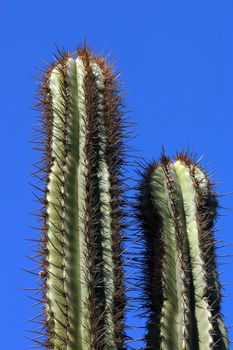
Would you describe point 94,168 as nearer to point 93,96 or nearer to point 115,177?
point 115,177

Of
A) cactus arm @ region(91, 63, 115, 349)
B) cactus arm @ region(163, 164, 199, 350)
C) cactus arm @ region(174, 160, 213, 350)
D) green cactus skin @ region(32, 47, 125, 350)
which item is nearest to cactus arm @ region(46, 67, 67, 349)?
green cactus skin @ region(32, 47, 125, 350)

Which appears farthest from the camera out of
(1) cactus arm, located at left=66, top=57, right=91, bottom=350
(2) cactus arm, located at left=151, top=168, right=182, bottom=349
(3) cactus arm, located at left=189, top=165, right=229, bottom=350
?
(3) cactus arm, located at left=189, top=165, right=229, bottom=350

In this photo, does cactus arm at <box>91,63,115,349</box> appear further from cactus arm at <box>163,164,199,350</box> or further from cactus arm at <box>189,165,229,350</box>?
cactus arm at <box>189,165,229,350</box>

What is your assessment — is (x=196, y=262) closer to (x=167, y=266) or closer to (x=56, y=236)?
(x=167, y=266)

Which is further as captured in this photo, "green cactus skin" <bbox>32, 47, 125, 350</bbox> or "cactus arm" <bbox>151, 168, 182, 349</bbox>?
"cactus arm" <bbox>151, 168, 182, 349</bbox>

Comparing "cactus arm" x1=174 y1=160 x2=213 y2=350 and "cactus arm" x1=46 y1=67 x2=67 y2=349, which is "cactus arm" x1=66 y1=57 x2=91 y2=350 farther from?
"cactus arm" x1=174 y1=160 x2=213 y2=350

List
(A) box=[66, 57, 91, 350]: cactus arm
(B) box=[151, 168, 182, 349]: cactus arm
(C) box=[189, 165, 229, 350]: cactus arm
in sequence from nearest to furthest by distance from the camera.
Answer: (A) box=[66, 57, 91, 350]: cactus arm < (B) box=[151, 168, 182, 349]: cactus arm < (C) box=[189, 165, 229, 350]: cactus arm

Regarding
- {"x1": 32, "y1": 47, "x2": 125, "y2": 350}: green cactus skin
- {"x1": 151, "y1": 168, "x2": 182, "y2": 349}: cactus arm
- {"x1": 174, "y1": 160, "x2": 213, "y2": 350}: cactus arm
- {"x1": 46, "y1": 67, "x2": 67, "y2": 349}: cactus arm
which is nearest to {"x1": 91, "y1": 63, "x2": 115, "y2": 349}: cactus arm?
{"x1": 32, "y1": 47, "x2": 125, "y2": 350}: green cactus skin
